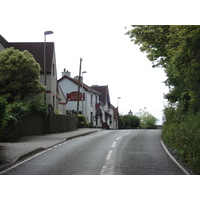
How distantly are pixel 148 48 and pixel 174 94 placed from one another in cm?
633

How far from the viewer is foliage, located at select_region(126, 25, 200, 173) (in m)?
12.2

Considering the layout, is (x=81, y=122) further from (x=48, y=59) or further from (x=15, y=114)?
(x=15, y=114)

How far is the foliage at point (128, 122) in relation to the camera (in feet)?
244

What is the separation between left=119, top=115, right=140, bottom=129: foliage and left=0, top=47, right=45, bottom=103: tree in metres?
48.6

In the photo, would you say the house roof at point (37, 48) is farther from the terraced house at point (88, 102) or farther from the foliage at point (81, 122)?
the terraced house at point (88, 102)

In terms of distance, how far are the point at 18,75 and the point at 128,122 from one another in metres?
50.6

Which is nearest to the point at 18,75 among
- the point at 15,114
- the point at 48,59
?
the point at 15,114

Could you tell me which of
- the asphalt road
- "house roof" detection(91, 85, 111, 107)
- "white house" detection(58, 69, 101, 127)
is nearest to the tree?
the asphalt road

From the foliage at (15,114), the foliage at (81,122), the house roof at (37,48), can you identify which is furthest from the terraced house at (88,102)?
the foliage at (15,114)

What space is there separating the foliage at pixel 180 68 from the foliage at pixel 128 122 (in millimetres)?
48481

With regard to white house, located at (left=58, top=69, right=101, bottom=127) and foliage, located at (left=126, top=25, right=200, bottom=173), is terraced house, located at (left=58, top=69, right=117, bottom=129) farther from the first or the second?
foliage, located at (left=126, top=25, right=200, bottom=173)

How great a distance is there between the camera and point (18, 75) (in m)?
26.2

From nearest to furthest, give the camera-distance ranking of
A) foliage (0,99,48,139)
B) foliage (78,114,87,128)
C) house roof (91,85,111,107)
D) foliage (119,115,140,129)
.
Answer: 1. foliage (0,99,48,139)
2. foliage (78,114,87,128)
3. house roof (91,85,111,107)
4. foliage (119,115,140,129)
